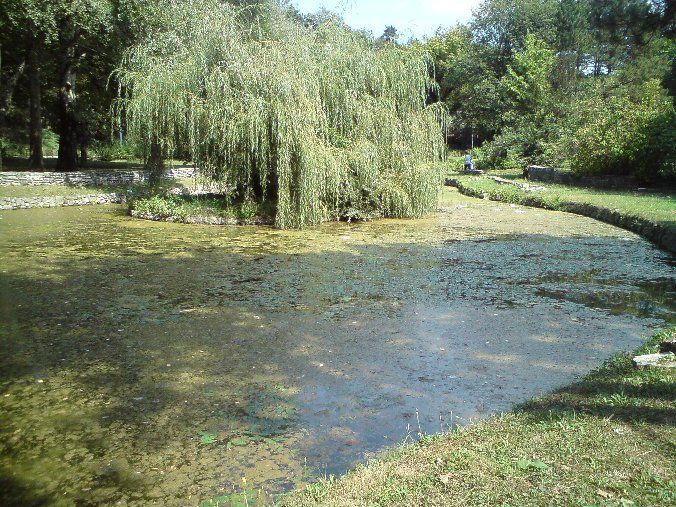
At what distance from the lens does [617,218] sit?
14797 mm

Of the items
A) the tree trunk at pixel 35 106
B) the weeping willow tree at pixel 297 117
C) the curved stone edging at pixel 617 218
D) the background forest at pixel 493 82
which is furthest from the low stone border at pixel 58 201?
the curved stone edging at pixel 617 218

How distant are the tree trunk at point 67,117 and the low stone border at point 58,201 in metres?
5.57

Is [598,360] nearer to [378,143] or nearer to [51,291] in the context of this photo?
[51,291]

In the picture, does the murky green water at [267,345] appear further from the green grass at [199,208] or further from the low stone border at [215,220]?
the green grass at [199,208]

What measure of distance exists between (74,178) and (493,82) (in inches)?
1076

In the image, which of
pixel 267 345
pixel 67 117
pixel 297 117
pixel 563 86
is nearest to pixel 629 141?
pixel 297 117

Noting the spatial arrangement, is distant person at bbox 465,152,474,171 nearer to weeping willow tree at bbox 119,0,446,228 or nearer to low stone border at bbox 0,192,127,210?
weeping willow tree at bbox 119,0,446,228

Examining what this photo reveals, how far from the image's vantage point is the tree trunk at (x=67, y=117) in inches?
916

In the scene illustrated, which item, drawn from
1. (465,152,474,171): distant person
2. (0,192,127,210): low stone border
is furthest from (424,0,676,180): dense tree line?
(0,192,127,210): low stone border

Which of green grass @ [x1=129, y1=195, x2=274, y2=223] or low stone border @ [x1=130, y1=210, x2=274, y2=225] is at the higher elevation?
green grass @ [x1=129, y1=195, x2=274, y2=223]

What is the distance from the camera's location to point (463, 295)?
855cm

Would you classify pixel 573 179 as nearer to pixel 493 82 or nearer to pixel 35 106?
pixel 493 82

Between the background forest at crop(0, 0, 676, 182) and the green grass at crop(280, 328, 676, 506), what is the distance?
677 centimetres

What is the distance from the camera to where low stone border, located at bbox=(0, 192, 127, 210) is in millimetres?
17919
